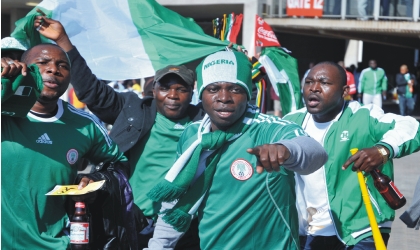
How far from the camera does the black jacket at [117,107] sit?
560 cm

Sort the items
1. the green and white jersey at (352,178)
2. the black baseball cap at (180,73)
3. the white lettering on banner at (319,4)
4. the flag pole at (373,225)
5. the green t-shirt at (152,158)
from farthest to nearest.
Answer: the white lettering on banner at (319,4) < the black baseball cap at (180,73) < the green t-shirt at (152,158) < the green and white jersey at (352,178) < the flag pole at (373,225)

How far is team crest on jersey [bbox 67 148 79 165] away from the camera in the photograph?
4176 millimetres

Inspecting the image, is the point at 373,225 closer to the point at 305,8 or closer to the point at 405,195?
the point at 405,195

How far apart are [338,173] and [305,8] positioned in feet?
64.6

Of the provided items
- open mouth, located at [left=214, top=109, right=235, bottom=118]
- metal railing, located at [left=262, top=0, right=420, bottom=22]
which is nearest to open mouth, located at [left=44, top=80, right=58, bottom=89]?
open mouth, located at [left=214, top=109, right=235, bottom=118]

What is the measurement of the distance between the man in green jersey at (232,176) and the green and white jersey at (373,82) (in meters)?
19.5

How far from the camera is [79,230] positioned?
403 centimetres

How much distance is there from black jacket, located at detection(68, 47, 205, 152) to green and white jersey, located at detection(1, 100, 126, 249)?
1314 mm

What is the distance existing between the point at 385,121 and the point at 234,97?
5.23 feet

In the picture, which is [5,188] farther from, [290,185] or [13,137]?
[290,185]

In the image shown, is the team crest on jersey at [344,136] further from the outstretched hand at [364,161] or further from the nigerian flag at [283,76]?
the nigerian flag at [283,76]

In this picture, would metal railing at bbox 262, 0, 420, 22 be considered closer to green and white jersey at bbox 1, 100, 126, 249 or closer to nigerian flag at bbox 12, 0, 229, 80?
nigerian flag at bbox 12, 0, 229, 80

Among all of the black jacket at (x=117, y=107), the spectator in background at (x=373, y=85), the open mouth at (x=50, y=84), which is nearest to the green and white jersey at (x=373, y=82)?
the spectator in background at (x=373, y=85)

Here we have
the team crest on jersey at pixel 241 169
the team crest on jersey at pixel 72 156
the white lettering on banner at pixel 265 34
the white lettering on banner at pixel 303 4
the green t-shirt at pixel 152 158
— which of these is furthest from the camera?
the white lettering on banner at pixel 303 4
